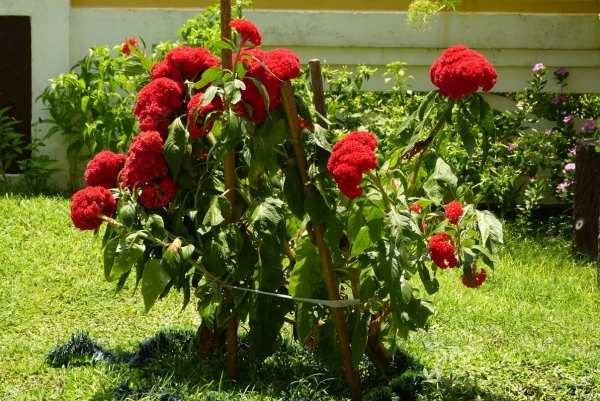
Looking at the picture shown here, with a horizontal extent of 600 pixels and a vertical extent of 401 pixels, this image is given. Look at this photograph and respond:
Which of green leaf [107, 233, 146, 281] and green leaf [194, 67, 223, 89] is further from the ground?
green leaf [194, 67, 223, 89]

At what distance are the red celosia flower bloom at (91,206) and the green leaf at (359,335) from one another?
3.34 feet

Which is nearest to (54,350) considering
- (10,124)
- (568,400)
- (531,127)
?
(568,400)

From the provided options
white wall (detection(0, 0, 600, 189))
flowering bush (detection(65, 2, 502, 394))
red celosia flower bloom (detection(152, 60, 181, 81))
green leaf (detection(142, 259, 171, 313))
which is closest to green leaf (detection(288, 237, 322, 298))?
flowering bush (detection(65, 2, 502, 394))

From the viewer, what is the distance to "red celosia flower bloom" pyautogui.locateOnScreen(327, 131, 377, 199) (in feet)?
9.91

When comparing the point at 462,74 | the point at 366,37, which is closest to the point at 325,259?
the point at 462,74

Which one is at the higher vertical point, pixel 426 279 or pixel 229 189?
pixel 229 189

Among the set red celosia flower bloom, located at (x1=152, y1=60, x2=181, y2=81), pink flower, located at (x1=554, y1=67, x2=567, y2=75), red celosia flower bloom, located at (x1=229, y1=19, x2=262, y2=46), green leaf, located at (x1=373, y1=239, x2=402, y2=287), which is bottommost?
green leaf, located at (x1=373, y1=239, x2=402, y2=287)

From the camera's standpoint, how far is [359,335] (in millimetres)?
3486

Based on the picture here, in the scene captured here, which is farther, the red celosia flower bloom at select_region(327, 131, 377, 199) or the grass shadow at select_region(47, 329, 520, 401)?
the grass shadow at select_region(47, 329, 520, 401)

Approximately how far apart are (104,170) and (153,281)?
0.50 m

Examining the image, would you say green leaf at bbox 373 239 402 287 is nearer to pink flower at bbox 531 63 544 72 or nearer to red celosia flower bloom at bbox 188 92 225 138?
red celosia flower bloom at bbox 188 92 225 138

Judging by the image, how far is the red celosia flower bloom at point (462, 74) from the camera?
126 inches

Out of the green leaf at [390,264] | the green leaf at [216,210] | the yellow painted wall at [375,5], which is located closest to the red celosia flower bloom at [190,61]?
the green leaf at [216,210]

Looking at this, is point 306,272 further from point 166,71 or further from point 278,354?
point 166,71
